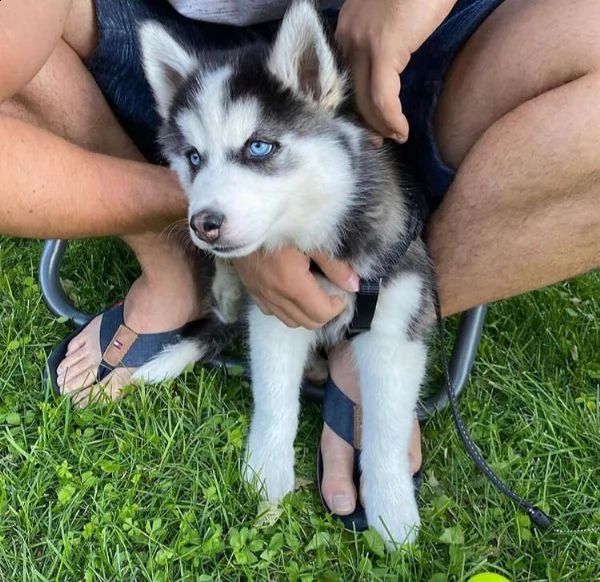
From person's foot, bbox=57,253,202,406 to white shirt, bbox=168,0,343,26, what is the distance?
774mm

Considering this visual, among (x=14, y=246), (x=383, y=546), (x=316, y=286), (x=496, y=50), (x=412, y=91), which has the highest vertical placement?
(x=496, y=50)

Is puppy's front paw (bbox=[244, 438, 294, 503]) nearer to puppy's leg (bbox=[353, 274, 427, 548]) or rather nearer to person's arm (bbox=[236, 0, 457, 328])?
puppy's leg (bbox=[353, 274, 427, 548])

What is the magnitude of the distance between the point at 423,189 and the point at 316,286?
0.46 m

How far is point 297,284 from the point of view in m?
2.01

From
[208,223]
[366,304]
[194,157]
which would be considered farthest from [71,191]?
[366,304]

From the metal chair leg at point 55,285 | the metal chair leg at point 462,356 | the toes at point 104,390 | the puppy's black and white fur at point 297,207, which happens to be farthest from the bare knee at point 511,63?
the metal chair leg at point 55,285

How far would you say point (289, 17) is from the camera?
175cm

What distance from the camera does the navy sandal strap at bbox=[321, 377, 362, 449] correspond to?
2203 millimetres

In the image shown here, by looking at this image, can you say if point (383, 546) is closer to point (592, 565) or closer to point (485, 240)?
point (592, 565)

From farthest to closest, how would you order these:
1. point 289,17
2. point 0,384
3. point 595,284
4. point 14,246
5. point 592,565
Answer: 1. point 14,246
2. point 595,284
3. point 0,384
4. point 592,565
5. point 289,17

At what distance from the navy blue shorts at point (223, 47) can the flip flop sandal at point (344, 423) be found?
617 mm

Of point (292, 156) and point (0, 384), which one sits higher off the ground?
point (292, 156)

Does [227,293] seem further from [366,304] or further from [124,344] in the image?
[366,304]

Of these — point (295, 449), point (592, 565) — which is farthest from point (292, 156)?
point (592, 565)
